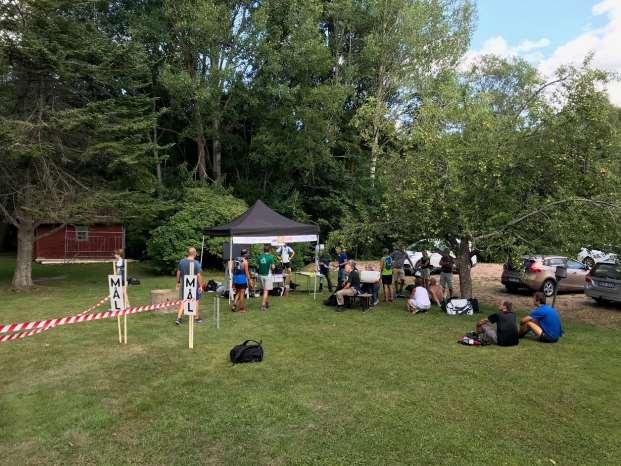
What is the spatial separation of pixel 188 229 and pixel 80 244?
41.7 feet

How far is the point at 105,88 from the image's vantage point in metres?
17.5

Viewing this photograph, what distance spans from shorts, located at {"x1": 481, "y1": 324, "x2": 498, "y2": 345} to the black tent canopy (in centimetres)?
627

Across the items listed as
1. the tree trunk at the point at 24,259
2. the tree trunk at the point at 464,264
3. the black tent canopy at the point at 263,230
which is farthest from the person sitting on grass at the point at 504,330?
the tree trunk at the point at 24,259

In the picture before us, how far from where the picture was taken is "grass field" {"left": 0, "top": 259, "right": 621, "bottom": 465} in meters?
4.93

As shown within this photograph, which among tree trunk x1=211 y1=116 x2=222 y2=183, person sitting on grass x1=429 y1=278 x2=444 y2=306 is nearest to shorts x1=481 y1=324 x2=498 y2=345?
person sitting on grass x1=429 y1=278 x2=444 y2=306

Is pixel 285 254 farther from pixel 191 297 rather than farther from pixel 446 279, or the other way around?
pixel 191 297

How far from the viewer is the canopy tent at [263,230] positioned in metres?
13.5

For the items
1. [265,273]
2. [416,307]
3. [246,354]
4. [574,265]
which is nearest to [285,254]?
[265,273]

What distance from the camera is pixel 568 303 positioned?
1512 centimetres

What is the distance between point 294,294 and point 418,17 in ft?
63.2

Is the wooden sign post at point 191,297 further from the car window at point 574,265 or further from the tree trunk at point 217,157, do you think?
the tree trunk at point 217,157

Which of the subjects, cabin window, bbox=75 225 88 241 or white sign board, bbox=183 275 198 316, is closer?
white sign board, bbox=183 275 198 316

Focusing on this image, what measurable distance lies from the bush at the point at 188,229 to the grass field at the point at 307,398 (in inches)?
412

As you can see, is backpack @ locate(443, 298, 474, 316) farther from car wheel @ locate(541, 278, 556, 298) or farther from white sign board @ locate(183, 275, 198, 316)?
white sign board @ locate(183, 275, 198, 316)
